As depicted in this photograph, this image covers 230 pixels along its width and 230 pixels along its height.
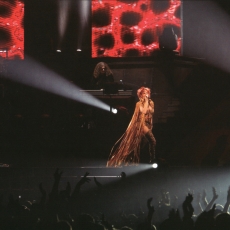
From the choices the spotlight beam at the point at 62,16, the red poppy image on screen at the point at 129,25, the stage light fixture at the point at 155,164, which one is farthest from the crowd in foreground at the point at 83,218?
the red poppy image on screen at the point at 129,25

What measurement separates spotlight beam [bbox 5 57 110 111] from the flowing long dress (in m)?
0.75

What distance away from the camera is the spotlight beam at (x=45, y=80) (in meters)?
12.2

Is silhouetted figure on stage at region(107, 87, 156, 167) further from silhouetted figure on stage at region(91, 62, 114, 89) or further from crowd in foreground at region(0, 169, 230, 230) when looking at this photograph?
crowd in foreground at region(0, 169, 230, 230)

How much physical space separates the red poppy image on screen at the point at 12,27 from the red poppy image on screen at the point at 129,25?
2.16 metres

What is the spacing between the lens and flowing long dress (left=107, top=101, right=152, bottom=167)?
36.5 ft

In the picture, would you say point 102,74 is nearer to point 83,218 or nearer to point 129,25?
point 129,25

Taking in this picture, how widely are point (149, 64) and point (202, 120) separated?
2.34m

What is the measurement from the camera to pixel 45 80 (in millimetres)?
13492

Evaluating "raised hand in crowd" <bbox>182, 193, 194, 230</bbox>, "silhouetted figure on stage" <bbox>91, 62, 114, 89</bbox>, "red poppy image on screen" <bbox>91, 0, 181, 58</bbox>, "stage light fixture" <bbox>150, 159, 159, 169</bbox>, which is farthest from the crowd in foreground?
"red poppy image on screen" <bbox>91, 0, 181, 58</bbox>

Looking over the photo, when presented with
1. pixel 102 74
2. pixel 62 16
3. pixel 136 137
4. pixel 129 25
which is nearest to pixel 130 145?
pixel 136 137

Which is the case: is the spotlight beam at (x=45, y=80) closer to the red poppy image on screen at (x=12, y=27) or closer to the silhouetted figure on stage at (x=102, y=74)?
the silhouetted figure on stage at (x=102, y=74)

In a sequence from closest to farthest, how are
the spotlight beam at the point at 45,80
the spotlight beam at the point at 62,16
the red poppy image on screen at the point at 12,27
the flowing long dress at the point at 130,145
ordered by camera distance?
the flowing long dress at the point at 130,145, the spotlight beam at the point at 45,80, the spotlight beam at the point at 62,16, the red poppy image on screen at the point at 12,27

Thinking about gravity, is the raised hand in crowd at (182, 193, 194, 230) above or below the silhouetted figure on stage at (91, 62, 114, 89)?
below

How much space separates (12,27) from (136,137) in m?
6.63
